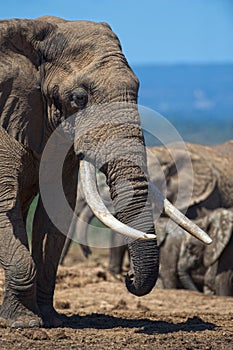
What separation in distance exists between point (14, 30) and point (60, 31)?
0.32 m

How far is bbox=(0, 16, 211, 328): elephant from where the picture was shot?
738cm

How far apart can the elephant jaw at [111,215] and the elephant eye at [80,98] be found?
0.40 meters

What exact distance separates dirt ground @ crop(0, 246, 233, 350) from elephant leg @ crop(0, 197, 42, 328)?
0.15m

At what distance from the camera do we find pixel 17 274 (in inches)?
297

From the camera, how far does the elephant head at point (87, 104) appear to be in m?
7.35

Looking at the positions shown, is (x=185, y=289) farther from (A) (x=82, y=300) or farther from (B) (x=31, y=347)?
(B) (x=31, y=347)

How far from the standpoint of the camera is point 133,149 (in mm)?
7453

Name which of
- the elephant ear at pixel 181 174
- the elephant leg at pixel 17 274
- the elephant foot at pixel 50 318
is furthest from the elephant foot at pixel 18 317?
the elephant ear at pixel 181 174

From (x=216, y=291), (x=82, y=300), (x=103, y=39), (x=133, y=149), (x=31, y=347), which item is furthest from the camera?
(x=216, y=291)

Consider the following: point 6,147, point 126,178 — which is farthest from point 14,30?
point 126,178

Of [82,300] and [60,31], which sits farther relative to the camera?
[82,300]

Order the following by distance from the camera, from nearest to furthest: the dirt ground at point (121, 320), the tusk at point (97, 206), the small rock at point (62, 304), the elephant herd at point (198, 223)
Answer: the tusk at point (97, 206) → the dirt ground at point (121, 320) → the small rock at point (62, 304) → the elephant herd at point (198, 223)

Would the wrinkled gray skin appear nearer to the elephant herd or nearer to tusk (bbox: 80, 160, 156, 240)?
tusk (bbox: 80, 160, 156, 240)

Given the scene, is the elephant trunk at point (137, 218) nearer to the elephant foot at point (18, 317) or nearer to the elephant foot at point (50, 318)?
the elephant foot at point (18, 317)
